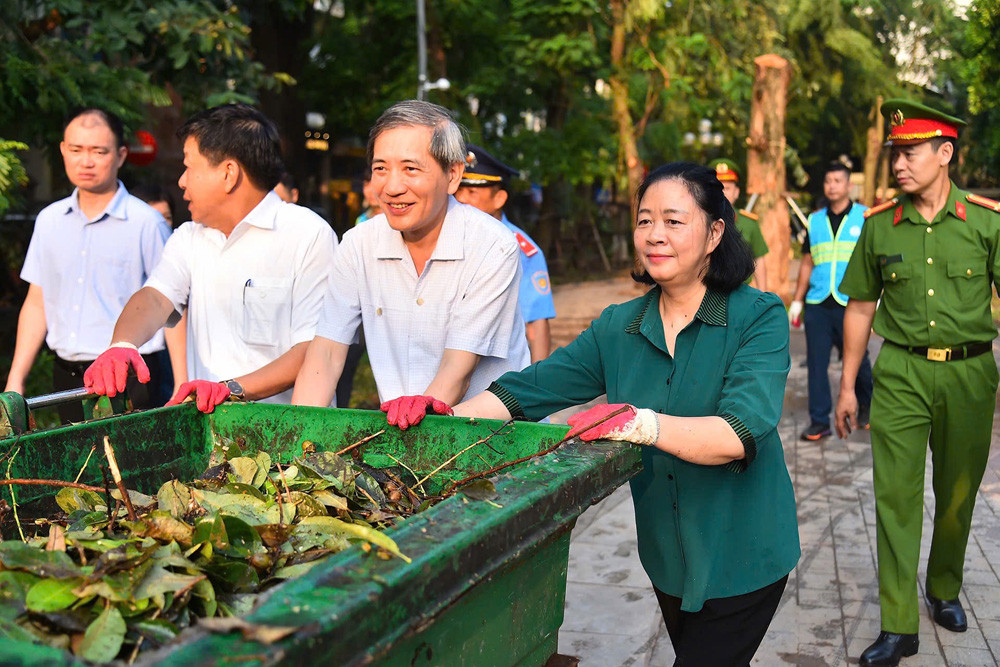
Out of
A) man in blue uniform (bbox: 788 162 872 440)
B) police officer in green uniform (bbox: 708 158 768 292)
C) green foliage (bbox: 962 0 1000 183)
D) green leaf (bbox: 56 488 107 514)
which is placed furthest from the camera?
green foliage (bbox: 962 0 1000 183)

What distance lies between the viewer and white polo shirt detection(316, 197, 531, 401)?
11.2ft

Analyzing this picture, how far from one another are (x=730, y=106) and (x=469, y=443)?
20.4 m

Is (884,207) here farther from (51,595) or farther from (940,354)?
(51,595)

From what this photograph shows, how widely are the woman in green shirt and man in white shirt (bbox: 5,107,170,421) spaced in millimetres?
2755

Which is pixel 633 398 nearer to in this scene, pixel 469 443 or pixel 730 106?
pixel 469 443

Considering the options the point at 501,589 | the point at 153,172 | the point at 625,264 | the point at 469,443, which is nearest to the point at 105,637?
the point at 501,589

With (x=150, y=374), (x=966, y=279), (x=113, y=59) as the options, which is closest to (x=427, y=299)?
(x=150, y=374)

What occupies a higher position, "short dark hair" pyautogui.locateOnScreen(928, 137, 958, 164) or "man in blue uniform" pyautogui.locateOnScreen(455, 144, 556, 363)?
"short dark hair" pyautogui.locateOnScreen(928, 137, 958, 164)

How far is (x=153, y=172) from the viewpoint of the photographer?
1045cm

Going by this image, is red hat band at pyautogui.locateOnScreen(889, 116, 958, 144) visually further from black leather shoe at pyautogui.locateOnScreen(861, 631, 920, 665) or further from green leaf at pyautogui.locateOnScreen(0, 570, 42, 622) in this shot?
green leaf at pyautogui.locateOnScreen(0, 570, 42, 622)

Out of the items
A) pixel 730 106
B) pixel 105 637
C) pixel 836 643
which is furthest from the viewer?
pixel 730 106

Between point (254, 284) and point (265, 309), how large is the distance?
10 cm

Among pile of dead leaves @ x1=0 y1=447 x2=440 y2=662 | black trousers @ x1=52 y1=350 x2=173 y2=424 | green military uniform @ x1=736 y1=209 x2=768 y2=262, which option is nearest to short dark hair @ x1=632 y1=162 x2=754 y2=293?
pile of dead leaves @ x1=0 y1=447 x2=440 y2=662

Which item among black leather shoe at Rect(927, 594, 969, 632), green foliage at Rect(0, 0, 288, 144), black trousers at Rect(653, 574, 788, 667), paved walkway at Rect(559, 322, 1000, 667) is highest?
green foliage at Rect(0, 0, 288, 144)
